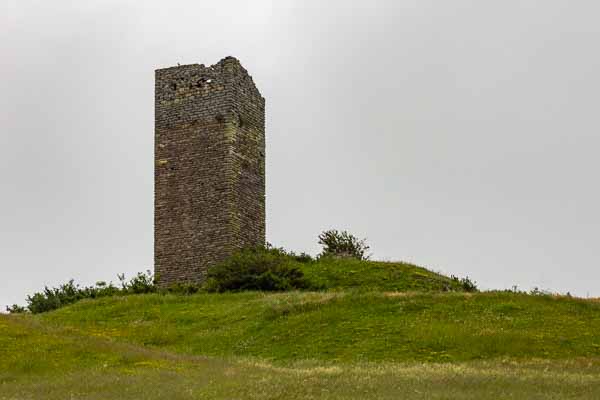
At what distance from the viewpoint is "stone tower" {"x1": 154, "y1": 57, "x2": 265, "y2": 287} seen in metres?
60.1

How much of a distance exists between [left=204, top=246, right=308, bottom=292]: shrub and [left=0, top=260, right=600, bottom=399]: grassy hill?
2463 mm

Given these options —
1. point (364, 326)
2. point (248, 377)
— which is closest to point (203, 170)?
point (364, 326)

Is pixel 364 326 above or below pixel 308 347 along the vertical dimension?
above

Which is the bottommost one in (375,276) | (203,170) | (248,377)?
(248,377)

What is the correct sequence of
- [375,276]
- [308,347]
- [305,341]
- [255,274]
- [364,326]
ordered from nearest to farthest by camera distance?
[308,347] < [305,341] < [364,326] < [255,274] < [375,276]

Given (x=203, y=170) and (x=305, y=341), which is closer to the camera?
(x=305, y=341)

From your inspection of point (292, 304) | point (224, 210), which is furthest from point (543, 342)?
point (224, 210)

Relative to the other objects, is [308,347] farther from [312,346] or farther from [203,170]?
[203,170]

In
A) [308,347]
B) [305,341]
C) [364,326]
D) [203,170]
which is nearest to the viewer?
[308,347]

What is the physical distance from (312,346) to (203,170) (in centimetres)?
2329

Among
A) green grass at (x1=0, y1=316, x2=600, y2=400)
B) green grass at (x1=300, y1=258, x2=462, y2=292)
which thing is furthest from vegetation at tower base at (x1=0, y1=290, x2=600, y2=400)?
green grass at (x1=300, y1=258, x2=462, y2=292)

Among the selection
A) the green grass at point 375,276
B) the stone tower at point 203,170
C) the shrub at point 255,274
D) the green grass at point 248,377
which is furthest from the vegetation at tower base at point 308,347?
the stone tower at point 203,170

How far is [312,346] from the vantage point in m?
39.3

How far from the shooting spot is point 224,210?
196 ft
